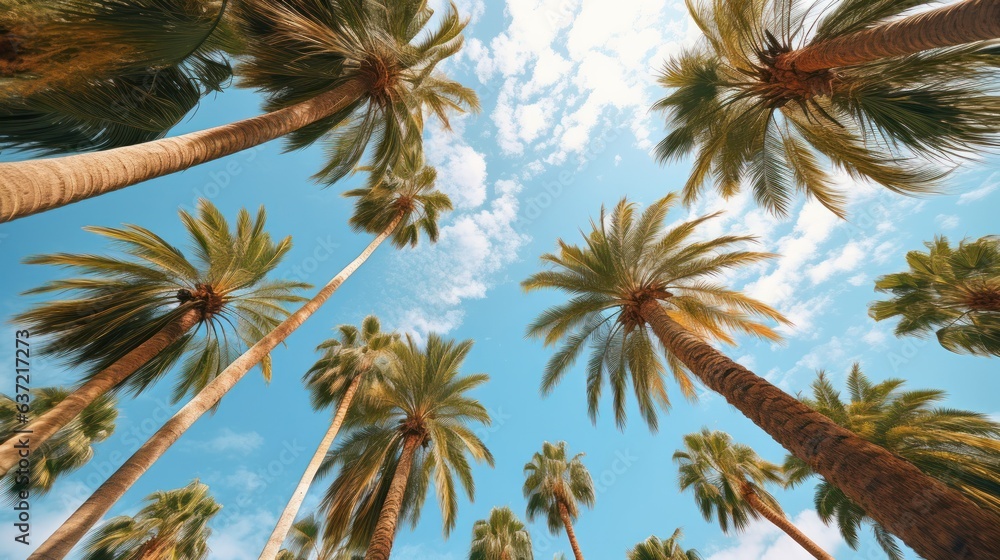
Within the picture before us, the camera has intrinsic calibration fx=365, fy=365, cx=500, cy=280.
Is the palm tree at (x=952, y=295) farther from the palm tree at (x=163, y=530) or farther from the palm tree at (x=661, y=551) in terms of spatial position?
the palm tree at (x=163, y=530)

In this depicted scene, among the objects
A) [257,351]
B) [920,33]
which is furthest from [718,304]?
[257,351]

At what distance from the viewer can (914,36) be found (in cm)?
522

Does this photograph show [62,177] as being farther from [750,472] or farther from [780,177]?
[750,472]

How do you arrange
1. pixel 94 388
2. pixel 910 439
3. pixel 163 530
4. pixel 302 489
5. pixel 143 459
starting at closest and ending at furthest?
pixel 143 459, pixel 94 388, pixel 910 439, pixel 302 489, pixel 163 530

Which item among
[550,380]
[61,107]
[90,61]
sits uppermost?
[550,380]

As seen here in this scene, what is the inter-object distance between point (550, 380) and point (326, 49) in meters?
11.0

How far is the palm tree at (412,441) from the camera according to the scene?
1253 centimetres

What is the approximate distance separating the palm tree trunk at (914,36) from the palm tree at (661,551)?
69.0 ft

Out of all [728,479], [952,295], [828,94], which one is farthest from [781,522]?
[828,94]

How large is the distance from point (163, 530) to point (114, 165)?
699 inches

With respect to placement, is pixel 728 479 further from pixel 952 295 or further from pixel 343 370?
pixel 343 370

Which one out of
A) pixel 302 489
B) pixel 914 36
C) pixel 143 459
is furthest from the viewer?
pixel 302 489

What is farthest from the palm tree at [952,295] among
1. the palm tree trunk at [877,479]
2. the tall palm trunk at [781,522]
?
the palm tree trunk at [877,479]

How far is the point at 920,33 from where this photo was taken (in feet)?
16.8
